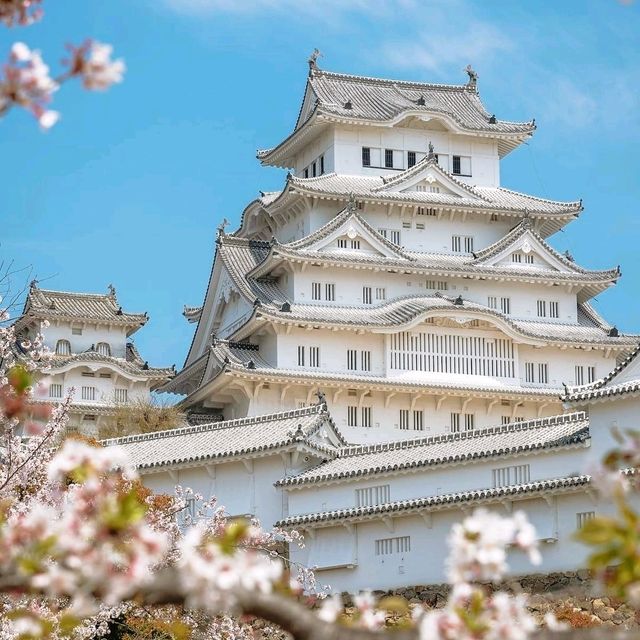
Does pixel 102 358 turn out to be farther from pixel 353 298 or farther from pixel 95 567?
pixel 95 567

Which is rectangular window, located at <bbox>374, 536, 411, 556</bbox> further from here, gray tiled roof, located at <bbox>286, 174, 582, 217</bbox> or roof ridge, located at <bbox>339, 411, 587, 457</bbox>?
gray tiled roof, located at <bbox>286, 174, 582, 217</bbox>

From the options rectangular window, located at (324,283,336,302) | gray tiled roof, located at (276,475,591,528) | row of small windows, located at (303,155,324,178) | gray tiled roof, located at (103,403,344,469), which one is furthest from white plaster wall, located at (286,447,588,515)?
row of small windows, located at (303,155,324,178)

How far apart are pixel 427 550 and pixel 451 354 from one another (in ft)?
56.0

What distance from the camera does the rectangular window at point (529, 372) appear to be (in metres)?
46.1

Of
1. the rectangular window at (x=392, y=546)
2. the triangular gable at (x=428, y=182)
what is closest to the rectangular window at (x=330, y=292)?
the triangular gable at (x=428, y=182)

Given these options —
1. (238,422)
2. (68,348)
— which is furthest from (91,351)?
(238,422)

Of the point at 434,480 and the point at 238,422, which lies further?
the point at 238,422

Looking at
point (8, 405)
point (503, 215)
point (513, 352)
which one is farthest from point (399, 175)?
point (8, 405)

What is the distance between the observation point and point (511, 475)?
28797 millimetres

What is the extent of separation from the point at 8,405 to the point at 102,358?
51228 millimetres

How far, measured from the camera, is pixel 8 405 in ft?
22.8

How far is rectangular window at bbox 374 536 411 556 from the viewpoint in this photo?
29.3 m

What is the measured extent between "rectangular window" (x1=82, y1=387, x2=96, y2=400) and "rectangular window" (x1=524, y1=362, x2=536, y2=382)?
19.1 m

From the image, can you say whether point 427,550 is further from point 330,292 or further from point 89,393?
point 89,393
